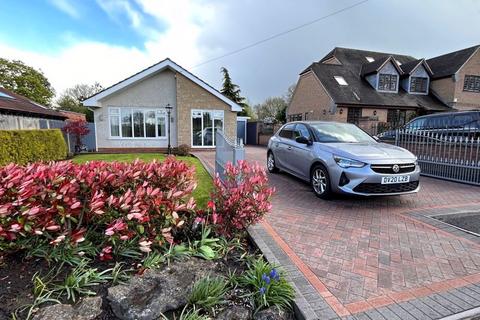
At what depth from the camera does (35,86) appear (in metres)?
33.2

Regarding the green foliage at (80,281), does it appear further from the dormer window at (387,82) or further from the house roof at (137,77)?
the dormer window at (387,82)

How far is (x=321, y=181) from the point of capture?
17.6ft

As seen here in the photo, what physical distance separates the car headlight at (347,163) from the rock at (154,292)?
344 centimetres

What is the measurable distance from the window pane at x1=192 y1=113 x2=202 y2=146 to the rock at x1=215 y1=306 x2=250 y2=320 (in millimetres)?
13829

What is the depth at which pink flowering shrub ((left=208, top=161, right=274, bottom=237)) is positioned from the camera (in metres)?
3.07

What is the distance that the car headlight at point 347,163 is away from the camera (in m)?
4.67

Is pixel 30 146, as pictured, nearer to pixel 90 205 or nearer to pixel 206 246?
pixel 90 205

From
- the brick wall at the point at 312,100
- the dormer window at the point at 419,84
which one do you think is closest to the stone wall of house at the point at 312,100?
the brick wall at the point at 312,100

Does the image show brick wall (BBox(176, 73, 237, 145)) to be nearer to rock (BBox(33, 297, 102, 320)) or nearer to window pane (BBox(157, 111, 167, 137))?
window pane (BBox(157, 111, 167, 137))

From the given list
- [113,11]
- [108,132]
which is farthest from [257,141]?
[113,11]

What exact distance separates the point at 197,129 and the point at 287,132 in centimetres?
903

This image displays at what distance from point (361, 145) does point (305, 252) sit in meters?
3.20

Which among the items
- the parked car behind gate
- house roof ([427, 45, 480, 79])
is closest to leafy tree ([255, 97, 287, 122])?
house roof ([427, 45, 480, 79])

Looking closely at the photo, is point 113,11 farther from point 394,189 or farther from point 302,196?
point 394,189
